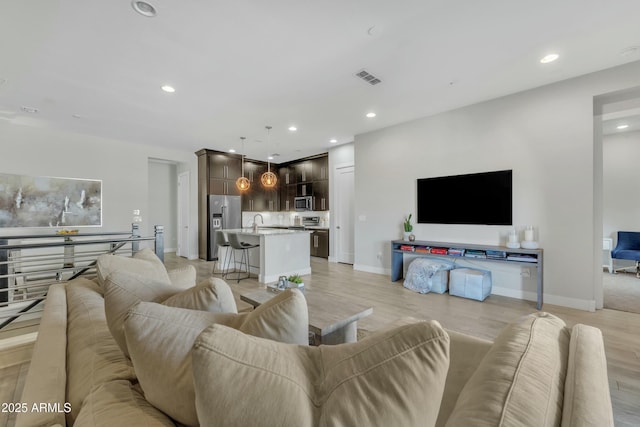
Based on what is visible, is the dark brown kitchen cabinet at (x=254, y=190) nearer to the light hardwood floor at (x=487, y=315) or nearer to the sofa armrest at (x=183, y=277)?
the light hardwood floor at (x=487, y=315)

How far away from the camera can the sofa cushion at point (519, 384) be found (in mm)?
569

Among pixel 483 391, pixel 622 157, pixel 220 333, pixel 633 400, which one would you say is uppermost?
pixel 622 157

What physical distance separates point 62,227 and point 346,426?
23.5 feet

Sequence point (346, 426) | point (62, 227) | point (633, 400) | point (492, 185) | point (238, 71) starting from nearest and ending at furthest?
point (346, 426), point (633, 400), point (238, 71), point (492, 185), point (62, 227)

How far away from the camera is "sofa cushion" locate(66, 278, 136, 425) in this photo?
89 cm

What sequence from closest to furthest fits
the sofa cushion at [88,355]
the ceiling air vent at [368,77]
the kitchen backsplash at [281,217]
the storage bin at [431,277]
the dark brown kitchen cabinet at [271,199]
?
the sofa cushion at [88,355]
the ceiling air vent at [368,77]
the storage bin at [431,277]
the kitchen backsplash at [281,217]
the dark brown kitchen cabinet at [271,199]

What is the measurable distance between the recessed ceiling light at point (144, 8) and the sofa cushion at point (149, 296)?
223 centimetres

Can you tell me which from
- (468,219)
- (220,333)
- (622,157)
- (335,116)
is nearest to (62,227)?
(335,116)

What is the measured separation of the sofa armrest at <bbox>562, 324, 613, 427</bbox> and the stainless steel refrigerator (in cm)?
694

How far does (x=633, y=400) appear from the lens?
1.83 meters

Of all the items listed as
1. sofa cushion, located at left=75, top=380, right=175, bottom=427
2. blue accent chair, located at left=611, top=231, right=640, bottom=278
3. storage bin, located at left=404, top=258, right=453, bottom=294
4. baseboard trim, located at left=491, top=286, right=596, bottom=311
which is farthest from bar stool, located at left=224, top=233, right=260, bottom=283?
blue accent chair, located at left=611, top=231, right=640, bottom=278

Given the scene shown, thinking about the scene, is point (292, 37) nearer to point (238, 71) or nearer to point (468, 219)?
point (238, 71)

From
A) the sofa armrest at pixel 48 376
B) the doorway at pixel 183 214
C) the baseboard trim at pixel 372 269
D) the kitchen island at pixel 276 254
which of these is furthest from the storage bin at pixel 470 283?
the doorway at pixel 183 214

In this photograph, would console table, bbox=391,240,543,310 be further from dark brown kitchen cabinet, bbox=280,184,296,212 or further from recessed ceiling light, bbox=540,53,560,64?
dark brown kitchen cabinet, bbox=280,184,296,212
